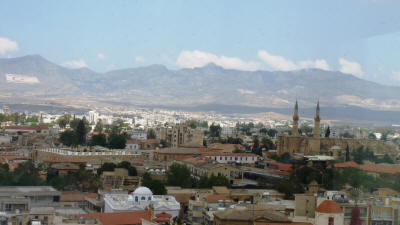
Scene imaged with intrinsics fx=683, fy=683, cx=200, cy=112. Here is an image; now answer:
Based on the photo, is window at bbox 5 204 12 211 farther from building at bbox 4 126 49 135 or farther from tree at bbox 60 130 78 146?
building at bbox 4 126 49 135

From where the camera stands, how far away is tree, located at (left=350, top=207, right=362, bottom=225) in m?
11.6

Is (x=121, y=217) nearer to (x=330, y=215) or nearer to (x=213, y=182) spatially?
(x=330, y=215)

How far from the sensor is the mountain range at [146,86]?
118 m

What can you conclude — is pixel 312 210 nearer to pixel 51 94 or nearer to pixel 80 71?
pixel 51 94

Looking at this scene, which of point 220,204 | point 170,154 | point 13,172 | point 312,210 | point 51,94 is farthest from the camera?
point 51,94

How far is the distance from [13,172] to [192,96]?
112364 mm

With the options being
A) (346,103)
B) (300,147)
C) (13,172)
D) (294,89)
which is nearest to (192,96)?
(294,89)

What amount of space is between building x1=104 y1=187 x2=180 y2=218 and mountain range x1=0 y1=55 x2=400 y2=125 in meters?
80.7

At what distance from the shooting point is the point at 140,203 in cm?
1443

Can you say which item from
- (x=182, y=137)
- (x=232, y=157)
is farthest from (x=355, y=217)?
(x=182, y=137)

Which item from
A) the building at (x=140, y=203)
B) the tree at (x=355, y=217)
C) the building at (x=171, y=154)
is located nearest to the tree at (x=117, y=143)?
the building at (x=171, y=154)

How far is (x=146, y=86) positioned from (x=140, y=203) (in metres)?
133

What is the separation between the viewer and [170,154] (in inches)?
1323

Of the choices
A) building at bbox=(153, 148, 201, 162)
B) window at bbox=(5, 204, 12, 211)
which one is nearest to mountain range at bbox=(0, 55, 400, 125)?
building at bbox=(153, 148, 201, 162)
